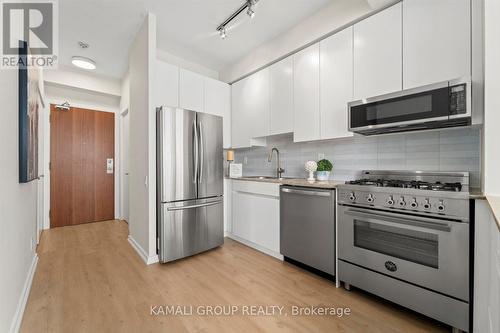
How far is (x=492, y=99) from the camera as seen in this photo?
4.36ft

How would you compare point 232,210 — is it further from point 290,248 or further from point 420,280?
point 420,280

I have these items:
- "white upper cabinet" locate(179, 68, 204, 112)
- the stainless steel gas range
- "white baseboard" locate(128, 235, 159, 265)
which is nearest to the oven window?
the stainless steel gas range

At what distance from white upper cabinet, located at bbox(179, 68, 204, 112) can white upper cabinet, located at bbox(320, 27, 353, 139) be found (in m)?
1.71

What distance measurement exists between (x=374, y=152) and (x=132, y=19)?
3101 millimetres

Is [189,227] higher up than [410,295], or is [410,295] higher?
[189,227]

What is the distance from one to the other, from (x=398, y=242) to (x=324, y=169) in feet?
3.52

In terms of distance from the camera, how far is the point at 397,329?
148 cm

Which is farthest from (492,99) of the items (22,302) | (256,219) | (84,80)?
(84,80)

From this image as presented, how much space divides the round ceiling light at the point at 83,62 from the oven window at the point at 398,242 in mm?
4393

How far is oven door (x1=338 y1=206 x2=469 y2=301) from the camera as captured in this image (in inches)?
54.4

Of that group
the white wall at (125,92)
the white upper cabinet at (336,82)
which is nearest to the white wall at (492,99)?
the white upper cabinet at (336,82)

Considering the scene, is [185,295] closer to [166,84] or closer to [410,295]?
[410,295]

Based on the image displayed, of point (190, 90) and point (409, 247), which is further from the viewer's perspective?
point (190, 90)

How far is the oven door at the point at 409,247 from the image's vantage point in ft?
4.54
